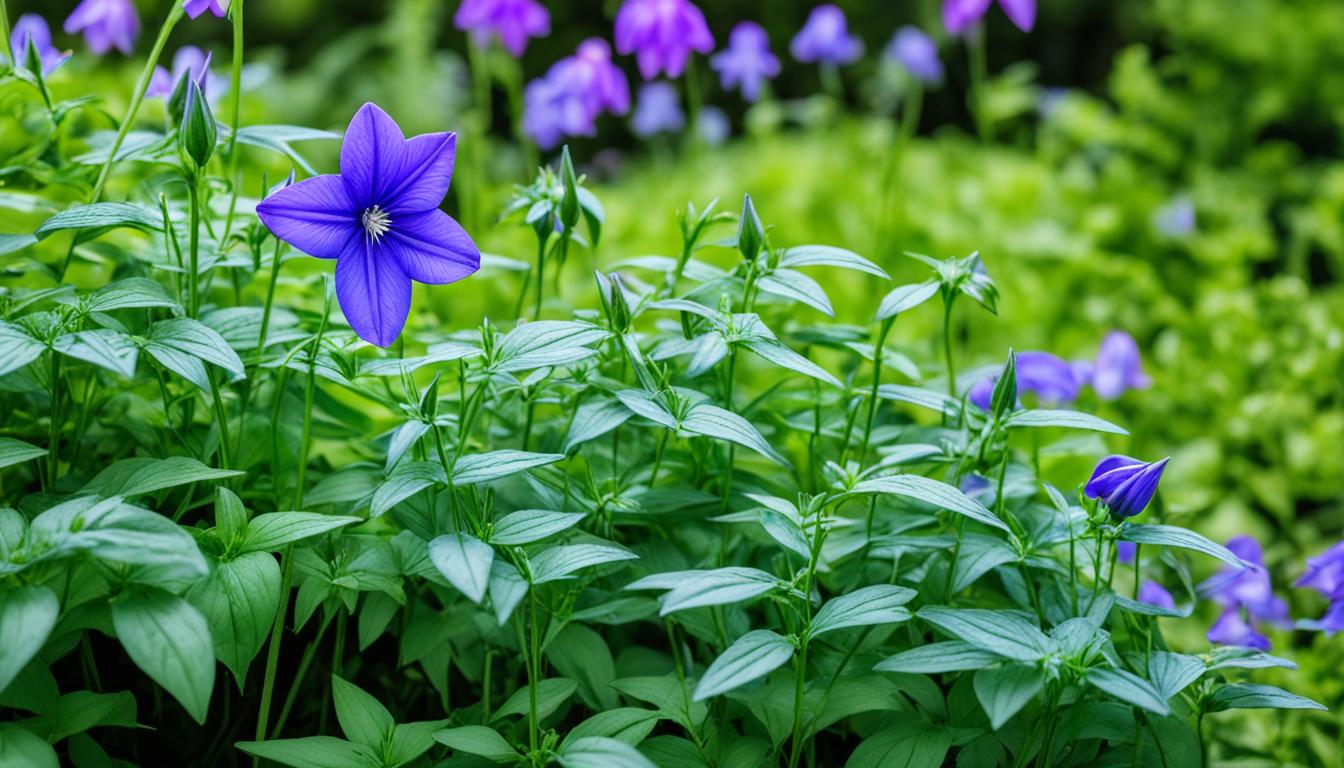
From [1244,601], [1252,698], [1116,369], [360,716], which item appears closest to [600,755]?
[360,716]

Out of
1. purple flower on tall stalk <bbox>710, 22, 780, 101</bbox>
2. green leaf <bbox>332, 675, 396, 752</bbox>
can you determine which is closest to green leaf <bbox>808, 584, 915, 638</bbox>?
green leaf <bbox>332, 675, 396, 752</bbox>

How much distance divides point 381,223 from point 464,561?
315mm

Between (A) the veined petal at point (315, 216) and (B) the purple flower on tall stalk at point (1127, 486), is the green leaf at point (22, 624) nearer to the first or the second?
(A) the veined petal at point (315, 216)

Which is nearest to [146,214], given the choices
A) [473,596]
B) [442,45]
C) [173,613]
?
[173,613]

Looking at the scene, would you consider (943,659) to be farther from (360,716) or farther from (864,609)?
(360,716)

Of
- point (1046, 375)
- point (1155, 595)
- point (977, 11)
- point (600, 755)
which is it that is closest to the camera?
point (600, 755)

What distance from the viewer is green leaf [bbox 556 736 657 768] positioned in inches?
31.6

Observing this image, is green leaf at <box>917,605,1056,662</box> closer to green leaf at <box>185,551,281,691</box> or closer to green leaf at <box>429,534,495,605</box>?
green leaf at <box>429,534,495,605</box>

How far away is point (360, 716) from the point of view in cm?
92

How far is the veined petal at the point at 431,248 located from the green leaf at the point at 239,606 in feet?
0.89

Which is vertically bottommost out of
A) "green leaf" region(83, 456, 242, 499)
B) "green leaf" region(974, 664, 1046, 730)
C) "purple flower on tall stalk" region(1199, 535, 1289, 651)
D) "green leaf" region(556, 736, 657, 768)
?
"purple flower on tall stalk" region(1199, 535, 1289, 651)

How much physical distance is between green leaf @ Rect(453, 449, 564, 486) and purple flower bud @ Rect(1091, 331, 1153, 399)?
1078 mm

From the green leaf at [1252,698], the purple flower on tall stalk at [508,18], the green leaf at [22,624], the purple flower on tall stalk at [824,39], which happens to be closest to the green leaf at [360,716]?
the green leaf at [22,624]

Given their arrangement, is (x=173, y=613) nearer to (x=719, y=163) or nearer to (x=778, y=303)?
(x=778, y=303)
